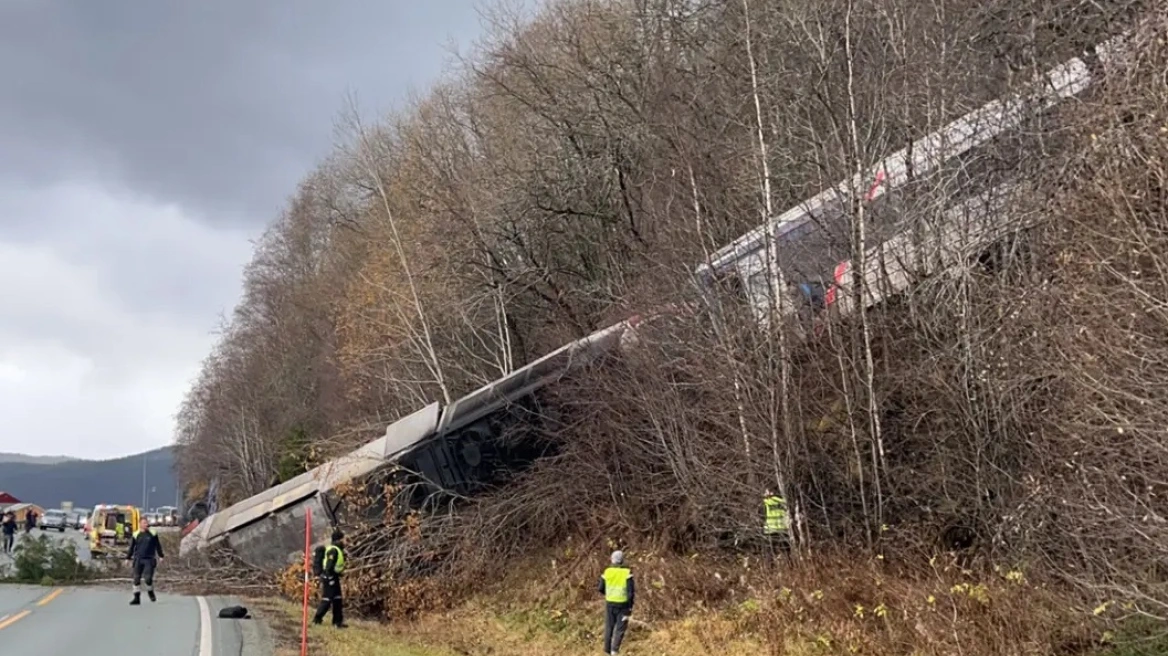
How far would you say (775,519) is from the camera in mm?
13203

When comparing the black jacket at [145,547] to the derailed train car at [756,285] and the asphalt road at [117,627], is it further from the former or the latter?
the derailed train car at [756,285]

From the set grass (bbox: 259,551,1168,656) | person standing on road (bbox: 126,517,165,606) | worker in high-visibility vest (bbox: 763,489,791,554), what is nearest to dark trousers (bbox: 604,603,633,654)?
grass (bbox: 259,551,1168,656)

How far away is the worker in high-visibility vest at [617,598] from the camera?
41.4 feet

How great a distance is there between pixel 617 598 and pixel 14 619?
29.7 ft

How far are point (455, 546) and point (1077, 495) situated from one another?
11465mm

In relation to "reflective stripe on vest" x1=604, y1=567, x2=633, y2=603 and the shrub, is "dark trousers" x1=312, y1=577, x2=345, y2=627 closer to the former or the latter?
"reflective stripe on vest" x1=604, y1=567, x2=633, y2=603

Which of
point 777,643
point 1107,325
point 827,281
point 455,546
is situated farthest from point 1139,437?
point 455,546

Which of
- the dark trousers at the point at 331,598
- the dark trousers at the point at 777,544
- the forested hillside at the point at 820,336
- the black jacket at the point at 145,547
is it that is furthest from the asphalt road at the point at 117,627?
the dark trousers at the point at 777,544

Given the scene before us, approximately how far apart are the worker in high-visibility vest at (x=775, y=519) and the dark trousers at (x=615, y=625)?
2152mm

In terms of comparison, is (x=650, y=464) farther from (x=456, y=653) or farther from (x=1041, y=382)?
(x=1041, y=382)

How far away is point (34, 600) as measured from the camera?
18.2 m

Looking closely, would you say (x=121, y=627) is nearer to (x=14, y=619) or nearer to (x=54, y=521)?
(x=14, y=619)

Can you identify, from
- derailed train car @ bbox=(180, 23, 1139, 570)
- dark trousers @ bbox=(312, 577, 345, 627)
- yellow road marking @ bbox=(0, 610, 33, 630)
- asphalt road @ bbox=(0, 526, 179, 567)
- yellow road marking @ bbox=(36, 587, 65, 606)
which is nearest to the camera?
derailed train car @ bbox=(180, 23, 1139, 570)

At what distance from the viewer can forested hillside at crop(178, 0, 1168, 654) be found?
28.7 feet
